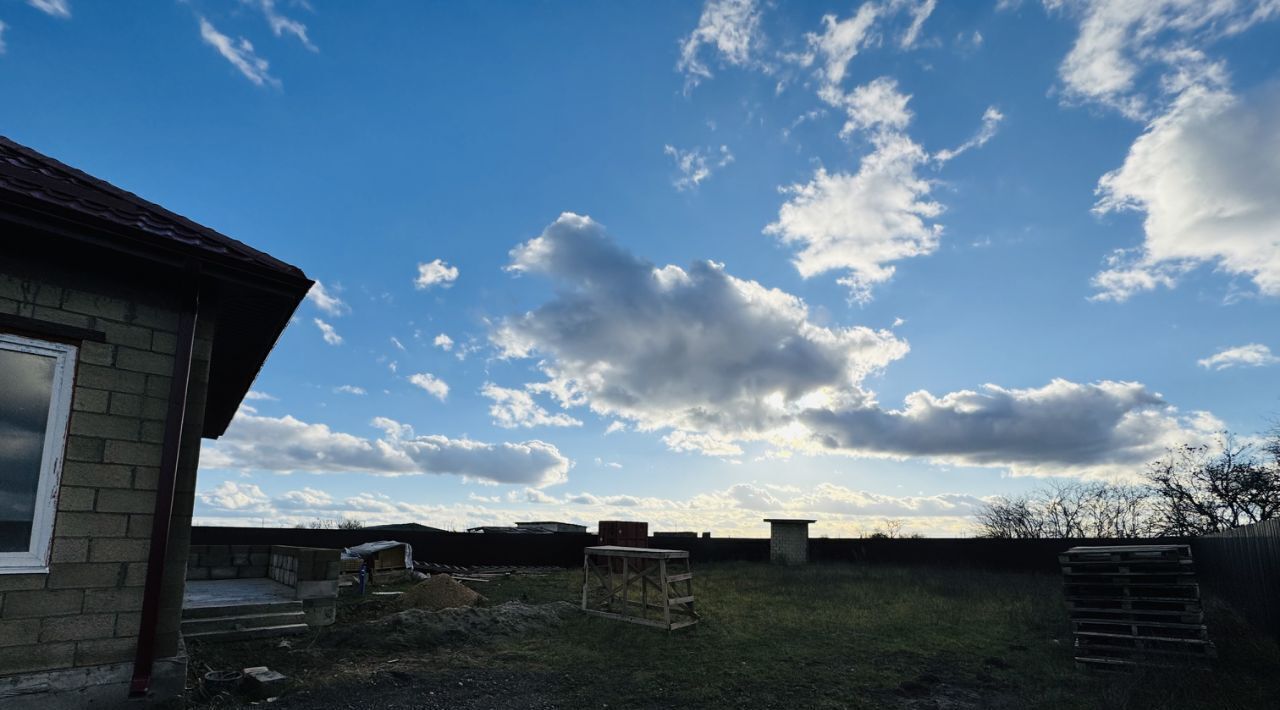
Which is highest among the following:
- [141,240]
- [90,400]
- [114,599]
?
[141,240]

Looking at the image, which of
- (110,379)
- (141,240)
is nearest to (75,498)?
(110,379)

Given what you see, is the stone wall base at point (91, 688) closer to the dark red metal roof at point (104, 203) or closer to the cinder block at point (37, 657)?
the cinder block at point (37, 657)

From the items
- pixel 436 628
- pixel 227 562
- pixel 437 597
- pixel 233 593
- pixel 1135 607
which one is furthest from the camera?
pixel 437 597

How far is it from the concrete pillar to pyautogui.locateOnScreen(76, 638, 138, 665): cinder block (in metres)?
24.5

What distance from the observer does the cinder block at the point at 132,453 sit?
548 cm

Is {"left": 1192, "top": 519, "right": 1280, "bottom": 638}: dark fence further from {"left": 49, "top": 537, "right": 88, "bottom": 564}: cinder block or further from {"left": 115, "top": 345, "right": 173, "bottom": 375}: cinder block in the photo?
{"left": 49, "top": 537, "right": 88, "bottom": 564}: cinder block

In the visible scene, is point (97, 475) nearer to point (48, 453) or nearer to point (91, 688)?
point (48, 453)

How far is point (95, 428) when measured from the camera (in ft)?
17.8

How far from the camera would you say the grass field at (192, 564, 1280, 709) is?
7.43 metres

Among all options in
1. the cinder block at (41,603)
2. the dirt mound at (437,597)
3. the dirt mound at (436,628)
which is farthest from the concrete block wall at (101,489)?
the dirt mound at (437,597)

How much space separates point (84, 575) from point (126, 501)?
1.94ft

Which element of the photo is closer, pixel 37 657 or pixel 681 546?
pixel 37 657

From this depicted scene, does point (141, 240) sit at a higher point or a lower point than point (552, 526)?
higher

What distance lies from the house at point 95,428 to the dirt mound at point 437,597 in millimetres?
7150
